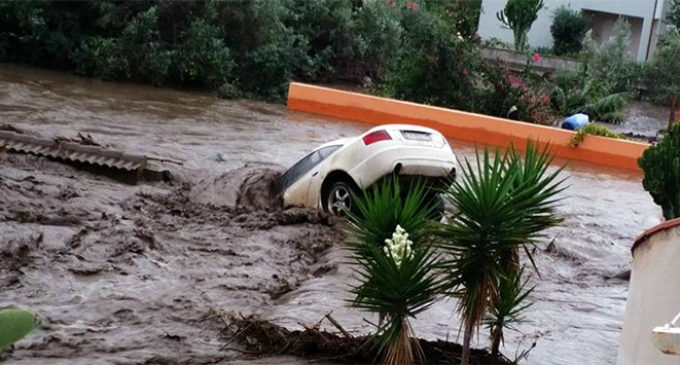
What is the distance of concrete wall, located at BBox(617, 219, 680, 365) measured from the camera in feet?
21.3

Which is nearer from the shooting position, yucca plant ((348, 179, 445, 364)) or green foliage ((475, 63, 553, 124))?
yucca plant ((348, 179, 445, 364))

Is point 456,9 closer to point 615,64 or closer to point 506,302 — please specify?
point 615,64

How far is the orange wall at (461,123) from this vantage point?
78.5ft

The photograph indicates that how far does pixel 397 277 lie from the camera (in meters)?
6.40

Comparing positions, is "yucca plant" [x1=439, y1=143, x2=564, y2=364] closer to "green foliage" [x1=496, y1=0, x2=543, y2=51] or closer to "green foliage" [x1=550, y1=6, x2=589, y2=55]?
"green foliage" [x1=496, y1=0, x2=543, y2=51]

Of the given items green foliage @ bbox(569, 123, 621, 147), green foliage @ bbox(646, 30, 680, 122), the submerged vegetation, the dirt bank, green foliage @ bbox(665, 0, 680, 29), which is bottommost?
the dirt bank

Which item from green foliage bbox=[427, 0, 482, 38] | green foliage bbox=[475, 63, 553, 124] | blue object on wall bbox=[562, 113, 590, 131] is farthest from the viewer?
green foliage bbox=[427, 0, 482, 38]

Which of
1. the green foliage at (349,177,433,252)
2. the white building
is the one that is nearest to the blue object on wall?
the white building

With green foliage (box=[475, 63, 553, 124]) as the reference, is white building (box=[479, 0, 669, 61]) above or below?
above

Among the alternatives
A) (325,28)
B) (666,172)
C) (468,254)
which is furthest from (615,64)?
(468,254)

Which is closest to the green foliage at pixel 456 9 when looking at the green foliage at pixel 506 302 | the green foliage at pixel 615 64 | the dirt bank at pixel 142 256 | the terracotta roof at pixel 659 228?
the green foliage at pixel 615 64

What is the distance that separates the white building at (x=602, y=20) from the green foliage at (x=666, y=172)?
3217cm

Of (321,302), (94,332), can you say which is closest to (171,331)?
(94,332)

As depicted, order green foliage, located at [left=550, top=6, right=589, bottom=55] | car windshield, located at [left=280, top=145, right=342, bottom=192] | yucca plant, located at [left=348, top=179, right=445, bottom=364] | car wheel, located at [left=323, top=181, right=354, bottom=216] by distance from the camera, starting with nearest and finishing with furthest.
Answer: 1. yucca plant, located at [left=348, top=179, right=445, bottom=364]
2. car wheel, located at [left=323, top=181, right=354, bottom=216]
3. car windshield, located at [left=280, top=145, right=342, bottom=192]
4. green foliage, located at [left=550, top=6, right=589, bottom=55]
